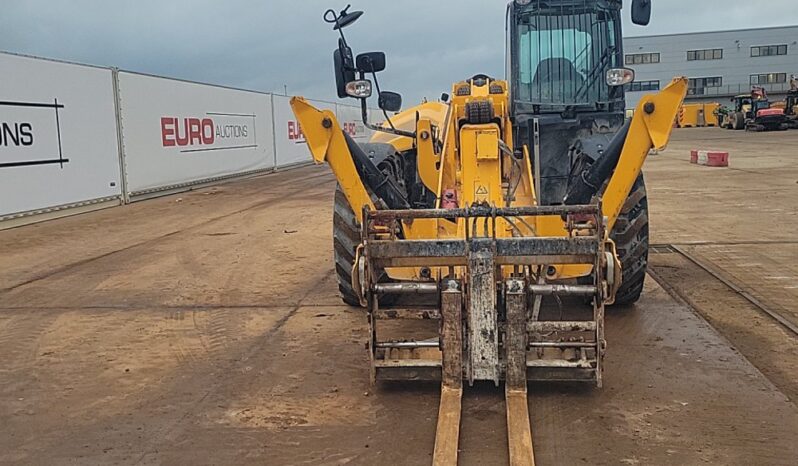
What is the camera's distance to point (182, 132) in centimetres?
1823

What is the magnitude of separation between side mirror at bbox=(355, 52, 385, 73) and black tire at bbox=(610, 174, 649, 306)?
2215mm

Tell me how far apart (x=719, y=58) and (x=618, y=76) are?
71.0 m

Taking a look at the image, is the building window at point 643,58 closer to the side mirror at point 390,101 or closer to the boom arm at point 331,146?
the side mirror at point 390,101

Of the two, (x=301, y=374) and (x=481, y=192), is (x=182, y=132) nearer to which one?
(x=481, y=192)

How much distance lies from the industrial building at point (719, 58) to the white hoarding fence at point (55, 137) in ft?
201

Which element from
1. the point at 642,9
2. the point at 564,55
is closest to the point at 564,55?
the point at 564,55

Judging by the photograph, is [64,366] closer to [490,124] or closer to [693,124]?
[490,124]

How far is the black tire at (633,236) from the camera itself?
5.82 metres

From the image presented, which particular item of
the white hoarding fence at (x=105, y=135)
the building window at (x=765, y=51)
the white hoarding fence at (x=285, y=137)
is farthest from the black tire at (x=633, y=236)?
the building window at (x=765, y=51)

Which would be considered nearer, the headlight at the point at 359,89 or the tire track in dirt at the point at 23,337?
the headlight at the point at 359,89

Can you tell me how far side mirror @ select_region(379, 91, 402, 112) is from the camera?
5.78 m

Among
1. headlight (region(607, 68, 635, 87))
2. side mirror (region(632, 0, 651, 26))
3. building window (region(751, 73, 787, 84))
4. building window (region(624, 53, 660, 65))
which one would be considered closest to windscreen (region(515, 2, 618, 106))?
headlight (region(607, 68, 635, 87))

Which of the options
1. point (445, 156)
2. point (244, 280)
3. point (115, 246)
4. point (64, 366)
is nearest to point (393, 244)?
point (445, 156)

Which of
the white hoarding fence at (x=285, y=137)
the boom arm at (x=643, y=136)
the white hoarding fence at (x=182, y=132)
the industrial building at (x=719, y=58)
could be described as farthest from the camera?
the industrial building at (x=719, y=58)
